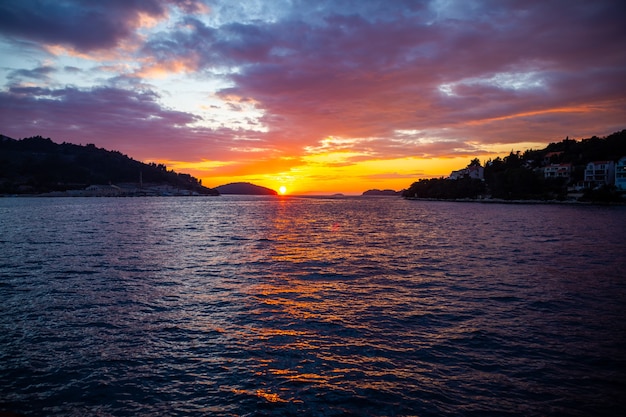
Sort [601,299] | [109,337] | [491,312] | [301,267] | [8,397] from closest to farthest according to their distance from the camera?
[8,397] < [109,337] < [491,312] < [601,299] < [301,267]

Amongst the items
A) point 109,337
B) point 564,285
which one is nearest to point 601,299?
point 564,285

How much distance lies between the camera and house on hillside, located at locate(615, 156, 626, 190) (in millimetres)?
181500

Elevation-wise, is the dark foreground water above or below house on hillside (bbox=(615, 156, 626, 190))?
below

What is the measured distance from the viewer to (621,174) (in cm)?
18488

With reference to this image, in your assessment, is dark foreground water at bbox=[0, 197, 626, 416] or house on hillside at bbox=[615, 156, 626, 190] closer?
dark foreground water at bbox=[0, 197, 626, 416]

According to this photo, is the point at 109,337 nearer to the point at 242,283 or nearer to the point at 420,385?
the point at 242,283

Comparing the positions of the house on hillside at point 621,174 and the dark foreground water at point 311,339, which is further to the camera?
the house on hillside at point 621,174

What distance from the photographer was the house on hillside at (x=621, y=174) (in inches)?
7146

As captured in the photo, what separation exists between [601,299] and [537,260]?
15723 mm

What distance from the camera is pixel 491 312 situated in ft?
67.6

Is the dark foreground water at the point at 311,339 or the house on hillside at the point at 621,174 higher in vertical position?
the house on hillside at the point at 621,174

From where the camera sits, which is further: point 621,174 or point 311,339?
point 621,174

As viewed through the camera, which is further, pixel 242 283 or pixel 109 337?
pixel 242 283

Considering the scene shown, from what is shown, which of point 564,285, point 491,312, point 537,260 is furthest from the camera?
point 537,260
